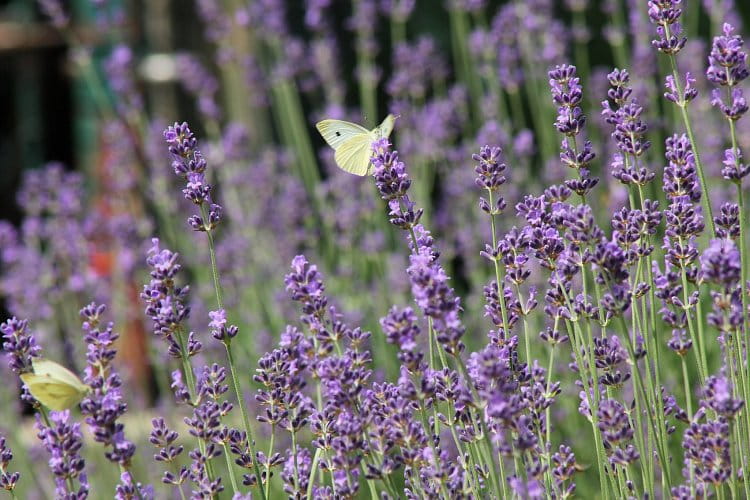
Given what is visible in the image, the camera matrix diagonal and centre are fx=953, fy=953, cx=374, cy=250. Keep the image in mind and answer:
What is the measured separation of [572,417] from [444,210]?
1521 millimetres

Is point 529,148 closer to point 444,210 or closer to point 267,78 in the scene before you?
point 444,210

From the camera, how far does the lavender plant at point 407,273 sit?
1822mm

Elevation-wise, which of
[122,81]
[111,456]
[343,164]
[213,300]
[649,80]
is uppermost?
[122,81]

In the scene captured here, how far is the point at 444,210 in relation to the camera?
4.52 meters

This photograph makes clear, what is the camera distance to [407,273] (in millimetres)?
2410

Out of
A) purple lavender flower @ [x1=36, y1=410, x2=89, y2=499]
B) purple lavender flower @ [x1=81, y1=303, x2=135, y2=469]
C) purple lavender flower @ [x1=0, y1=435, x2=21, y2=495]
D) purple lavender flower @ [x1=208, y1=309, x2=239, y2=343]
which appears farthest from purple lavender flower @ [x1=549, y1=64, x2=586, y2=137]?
purple lavender flower @ [x1=0, y1=435, x2=21, y2=495]

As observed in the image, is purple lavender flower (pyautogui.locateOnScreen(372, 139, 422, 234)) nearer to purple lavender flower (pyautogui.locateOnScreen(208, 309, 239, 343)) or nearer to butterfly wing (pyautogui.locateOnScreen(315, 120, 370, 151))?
purple lavender flower (pyautogui.locateOnScreen(208, 309, 239, 343))

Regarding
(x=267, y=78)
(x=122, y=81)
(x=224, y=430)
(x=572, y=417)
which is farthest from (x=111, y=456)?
(x=267, y=78)

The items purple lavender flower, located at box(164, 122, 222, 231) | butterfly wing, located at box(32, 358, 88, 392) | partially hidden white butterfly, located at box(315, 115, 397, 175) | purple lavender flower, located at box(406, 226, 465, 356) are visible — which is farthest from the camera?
partially hidden white butterfly, located at box(315, 115, 397, 175)

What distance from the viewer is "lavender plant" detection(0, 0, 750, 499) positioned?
1.82m

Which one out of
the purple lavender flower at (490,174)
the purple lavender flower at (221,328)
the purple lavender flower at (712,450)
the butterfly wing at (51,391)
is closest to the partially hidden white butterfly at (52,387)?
the butterfly wing at (51,391)

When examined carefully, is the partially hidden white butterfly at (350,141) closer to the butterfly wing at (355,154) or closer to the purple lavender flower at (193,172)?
the butterfly wing at (355,154)

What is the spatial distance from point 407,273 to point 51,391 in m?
0.93

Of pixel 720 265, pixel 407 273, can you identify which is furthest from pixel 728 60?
pixel 407 273
